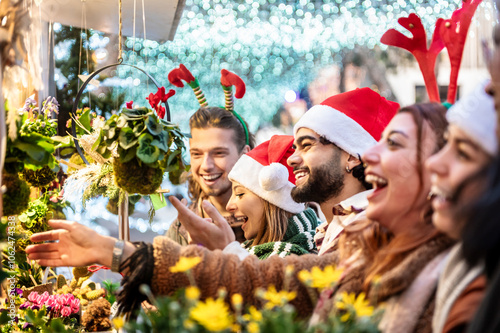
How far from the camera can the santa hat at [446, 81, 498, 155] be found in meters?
0.85


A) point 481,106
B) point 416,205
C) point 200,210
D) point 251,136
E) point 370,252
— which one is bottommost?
point 200,210

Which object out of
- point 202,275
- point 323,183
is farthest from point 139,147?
point 323,183

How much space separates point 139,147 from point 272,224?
0.98 meters

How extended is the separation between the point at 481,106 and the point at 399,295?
40 centimetres

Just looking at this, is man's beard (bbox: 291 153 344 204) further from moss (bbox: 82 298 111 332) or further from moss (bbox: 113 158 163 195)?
moss (bbox: 82 298 111 332)

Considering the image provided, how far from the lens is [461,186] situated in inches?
34.7

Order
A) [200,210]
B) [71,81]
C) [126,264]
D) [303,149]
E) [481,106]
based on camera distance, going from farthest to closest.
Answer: [71,81] → [200,210] → [303,149] → [126,264] → [481,106]

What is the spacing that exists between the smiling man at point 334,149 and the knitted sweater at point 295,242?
5.0 inches

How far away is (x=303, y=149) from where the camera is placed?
214cm

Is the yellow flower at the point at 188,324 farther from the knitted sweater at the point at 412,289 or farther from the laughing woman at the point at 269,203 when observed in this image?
the laughing woman at the point at 269,203

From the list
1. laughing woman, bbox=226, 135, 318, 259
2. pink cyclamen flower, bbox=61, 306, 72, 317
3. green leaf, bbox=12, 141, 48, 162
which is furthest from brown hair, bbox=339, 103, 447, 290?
pink cyclamen flower, bbox=61, 306, 72, 317

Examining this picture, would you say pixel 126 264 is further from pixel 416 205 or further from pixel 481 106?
pixel 481 106

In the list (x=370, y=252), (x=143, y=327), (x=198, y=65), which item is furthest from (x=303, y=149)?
(x=198, y=65)

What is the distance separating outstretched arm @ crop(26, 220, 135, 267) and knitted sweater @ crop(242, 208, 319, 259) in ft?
2.39
